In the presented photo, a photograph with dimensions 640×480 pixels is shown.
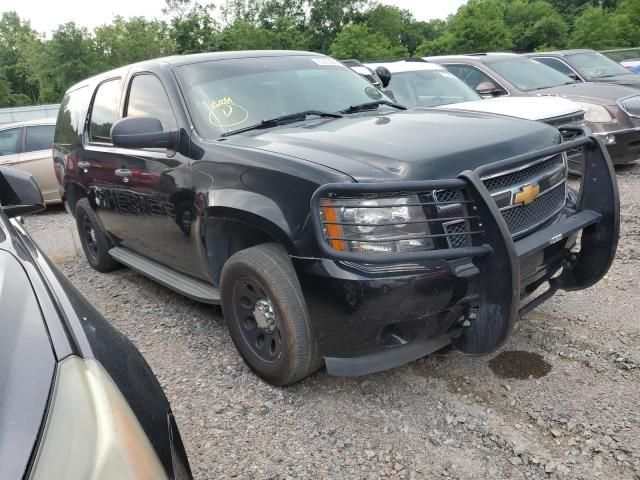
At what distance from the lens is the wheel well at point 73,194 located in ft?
16.4

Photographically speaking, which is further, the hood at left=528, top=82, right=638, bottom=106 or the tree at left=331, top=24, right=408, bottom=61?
the tree at left=331, top=24, right=408, bottom=61

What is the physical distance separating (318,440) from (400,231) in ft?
3.62

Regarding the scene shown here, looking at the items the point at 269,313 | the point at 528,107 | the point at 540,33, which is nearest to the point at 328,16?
the point at 540,33

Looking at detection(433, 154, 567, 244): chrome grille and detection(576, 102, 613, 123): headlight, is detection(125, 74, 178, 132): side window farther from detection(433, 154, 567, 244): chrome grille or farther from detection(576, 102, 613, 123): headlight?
detection(576, 102, 613, 123): headlight

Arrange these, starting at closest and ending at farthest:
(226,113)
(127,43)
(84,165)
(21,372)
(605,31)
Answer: (21,372)
(226,113)
(84,165)
(605,31)
(127,43)

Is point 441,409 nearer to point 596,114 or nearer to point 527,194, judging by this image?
point 527,194

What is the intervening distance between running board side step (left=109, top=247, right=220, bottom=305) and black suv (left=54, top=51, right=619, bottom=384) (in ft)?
0.05

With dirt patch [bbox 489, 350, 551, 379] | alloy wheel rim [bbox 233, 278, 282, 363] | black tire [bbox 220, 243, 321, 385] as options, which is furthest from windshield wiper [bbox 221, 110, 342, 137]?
dirt patch [bbox 489, 350, 551, 379]

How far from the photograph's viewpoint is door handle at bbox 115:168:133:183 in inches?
157

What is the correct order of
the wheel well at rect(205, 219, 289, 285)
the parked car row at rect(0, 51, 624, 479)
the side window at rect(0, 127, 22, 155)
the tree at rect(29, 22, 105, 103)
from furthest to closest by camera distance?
the tree at rect(29, 22, 105, 103) → the side window at rect(0, 127, 22, 155) → the wheel well at rect(205, 219, 289, 285) → the parked car row at rect(0, 51, 624, 479)

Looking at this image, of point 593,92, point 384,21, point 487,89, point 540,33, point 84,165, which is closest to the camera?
point 84,165

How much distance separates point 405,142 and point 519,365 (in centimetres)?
146

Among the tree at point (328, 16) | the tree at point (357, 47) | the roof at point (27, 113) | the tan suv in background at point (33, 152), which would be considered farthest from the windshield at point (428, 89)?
the tree at point (328, 16)

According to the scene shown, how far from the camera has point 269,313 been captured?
2.91 metres
